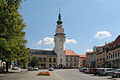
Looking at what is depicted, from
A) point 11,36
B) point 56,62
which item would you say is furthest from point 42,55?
point 11,36

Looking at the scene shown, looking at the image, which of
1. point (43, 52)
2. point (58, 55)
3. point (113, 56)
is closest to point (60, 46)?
point (58, 55)

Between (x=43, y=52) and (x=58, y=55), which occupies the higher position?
(x=43, y=52)

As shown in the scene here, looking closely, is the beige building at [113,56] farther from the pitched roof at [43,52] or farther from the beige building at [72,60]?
the pitched roof at [43,52]

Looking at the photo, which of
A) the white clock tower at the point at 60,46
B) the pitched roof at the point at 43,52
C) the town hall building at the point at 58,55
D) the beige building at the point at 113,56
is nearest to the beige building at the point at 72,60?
the town hall building at the point at 58,55

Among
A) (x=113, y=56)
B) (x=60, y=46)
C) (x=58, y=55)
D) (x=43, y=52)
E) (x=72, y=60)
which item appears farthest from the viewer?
(x=72, y=60)

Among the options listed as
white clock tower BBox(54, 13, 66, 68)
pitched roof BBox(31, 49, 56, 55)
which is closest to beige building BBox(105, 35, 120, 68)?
white clock tower BBox(54, 13, 66, 68)

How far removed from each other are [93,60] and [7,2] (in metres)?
85.9

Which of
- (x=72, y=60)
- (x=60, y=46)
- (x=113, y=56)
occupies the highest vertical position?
(x=60, y=46)

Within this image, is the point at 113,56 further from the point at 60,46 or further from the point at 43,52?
the point at 43,52

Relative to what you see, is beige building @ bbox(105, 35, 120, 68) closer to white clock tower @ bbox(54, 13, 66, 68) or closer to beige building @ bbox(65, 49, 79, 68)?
white clock tower @ bbox(54, 13, 66, 68)

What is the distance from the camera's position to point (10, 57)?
36750 mm

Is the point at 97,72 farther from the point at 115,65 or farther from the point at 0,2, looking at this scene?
the point at 0,2

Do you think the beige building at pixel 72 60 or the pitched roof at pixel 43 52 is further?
the beige building at pixel 72 60

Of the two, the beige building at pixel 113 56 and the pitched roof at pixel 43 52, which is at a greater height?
the pitched roof at pixel 43 52
